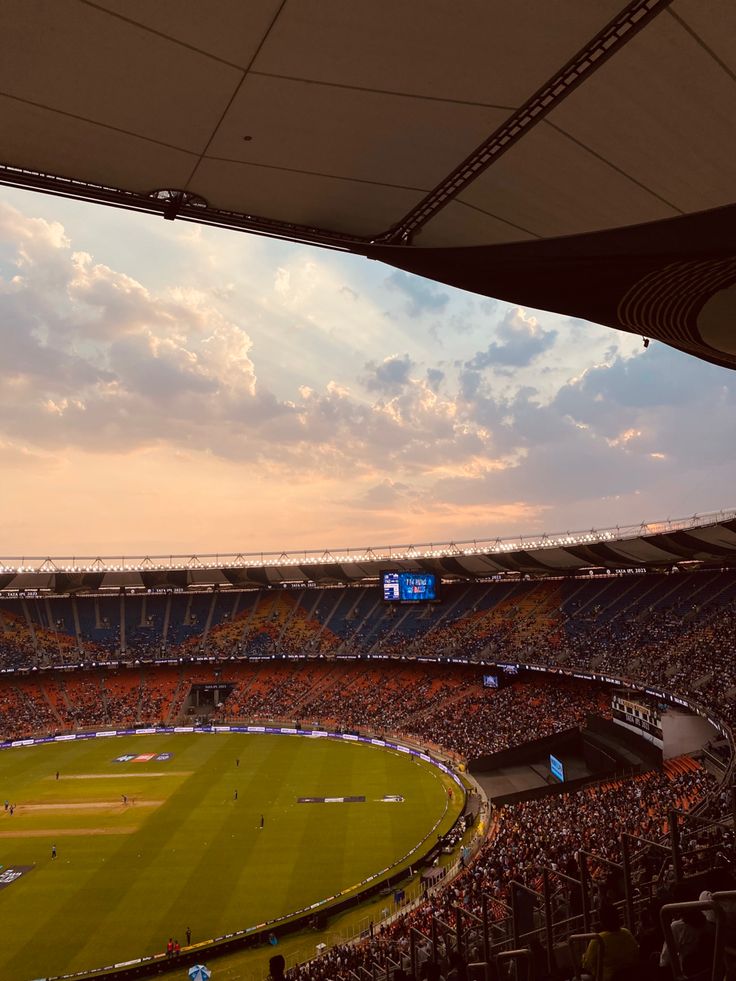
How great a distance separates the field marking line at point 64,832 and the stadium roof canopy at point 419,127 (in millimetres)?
33227

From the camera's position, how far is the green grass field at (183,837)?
22.2m

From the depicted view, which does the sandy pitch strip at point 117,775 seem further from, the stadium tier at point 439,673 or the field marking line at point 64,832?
the stadium tier at point 439,673

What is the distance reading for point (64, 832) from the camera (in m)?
31.5

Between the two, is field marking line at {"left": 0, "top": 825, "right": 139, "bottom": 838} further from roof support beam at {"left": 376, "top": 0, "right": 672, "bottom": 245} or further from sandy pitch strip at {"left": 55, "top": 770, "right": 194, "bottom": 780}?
roof support beam at {"left": 376, "top": 0, "right": 672, "bottom": 245}

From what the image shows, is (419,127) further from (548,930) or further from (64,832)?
(64,832)

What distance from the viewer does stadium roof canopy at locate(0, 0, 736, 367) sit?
4.71 m

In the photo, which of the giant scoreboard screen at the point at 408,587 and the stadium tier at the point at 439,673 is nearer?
the stadium tier at the point at 439,673

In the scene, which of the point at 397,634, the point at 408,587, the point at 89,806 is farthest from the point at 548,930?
the point at 397,634

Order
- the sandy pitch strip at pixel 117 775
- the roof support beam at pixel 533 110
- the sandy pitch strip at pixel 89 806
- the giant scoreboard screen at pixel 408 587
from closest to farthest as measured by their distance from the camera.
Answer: the roof support beam at pixel 533 110 → the sandy pitch strip at pixel 89 806 → the sandy pitch strip at pixel 117 775 → the giant scoreboard screen at pixel 408 587

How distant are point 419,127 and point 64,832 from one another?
3632 cm

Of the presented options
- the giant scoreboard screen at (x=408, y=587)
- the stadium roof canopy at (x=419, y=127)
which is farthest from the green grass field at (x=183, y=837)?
the stadium roof canopy at (x=419, y=127)

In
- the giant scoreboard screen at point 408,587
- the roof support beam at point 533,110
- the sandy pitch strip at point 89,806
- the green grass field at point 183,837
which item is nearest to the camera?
the roof support beam at point 533,110

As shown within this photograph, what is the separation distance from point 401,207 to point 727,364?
7.36 m

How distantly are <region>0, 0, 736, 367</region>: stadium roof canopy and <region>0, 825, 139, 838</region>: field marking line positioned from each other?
33227mm
